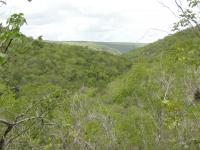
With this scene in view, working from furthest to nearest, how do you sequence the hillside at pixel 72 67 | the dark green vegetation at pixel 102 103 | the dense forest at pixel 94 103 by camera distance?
the hillside at pixel 72 67, the dark green vegetation at pixel 102 103, the dense forest at pixel 94 103

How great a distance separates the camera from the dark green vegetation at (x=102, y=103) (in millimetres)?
5355

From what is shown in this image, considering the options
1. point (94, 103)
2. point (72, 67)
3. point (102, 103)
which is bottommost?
point (72, 67)

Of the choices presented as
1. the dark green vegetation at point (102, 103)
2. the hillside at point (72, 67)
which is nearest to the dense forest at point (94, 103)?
the dark green vegetation at point (102, 103)

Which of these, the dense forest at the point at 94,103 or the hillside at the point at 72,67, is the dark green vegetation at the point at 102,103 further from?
the hillside at the point at 72,67

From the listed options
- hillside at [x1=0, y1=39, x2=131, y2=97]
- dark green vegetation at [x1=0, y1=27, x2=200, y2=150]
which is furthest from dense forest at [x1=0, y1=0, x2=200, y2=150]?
hillside at [x1=0, y1=39, x2=131, y2=97]

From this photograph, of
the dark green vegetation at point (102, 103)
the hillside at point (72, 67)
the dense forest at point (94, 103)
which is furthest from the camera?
the hillside at point (72, 67)

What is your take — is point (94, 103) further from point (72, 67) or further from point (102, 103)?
point (72, 67)

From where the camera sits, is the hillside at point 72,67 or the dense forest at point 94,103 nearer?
the dense forest at point 94,103

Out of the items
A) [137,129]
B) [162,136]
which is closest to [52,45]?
[137,129]

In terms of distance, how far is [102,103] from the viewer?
40.1 metres

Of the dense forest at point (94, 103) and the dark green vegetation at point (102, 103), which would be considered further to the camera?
the dark green vegetation at point (102, 103)

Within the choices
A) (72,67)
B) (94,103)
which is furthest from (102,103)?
(72,67)

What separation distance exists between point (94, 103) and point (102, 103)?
580 centimetres

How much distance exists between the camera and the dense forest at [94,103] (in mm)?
5004
